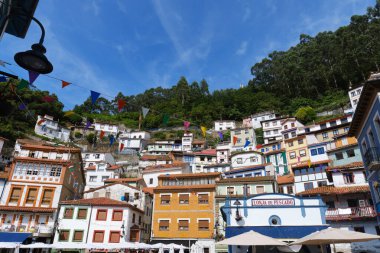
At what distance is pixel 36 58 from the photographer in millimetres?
4859

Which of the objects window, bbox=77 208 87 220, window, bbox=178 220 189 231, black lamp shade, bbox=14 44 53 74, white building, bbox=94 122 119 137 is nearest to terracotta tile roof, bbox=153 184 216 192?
window, bbox=178 220 189 231

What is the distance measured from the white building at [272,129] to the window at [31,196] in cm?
5662

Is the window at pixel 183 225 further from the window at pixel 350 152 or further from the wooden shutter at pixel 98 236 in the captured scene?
the window at pixel 350 152

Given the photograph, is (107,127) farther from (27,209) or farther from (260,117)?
(27,209)

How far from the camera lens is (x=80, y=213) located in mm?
31656

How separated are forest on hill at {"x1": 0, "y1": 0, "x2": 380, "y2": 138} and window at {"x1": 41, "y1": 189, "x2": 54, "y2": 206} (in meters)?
24.7

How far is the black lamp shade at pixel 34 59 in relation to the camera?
4.76m

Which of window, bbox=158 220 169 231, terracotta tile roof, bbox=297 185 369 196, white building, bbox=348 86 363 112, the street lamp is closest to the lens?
the street lamp

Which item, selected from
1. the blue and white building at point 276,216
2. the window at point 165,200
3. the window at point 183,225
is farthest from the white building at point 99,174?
the blue and white building at point 276,216

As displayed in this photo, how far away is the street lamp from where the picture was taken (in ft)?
15.6

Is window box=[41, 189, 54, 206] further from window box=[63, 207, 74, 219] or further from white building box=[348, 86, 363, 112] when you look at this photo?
white building box=[348, 86, 363, 112]

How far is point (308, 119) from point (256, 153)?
29.2 metres

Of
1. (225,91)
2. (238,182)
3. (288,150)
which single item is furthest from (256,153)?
(225,91)

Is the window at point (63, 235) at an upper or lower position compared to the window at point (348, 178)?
lower
